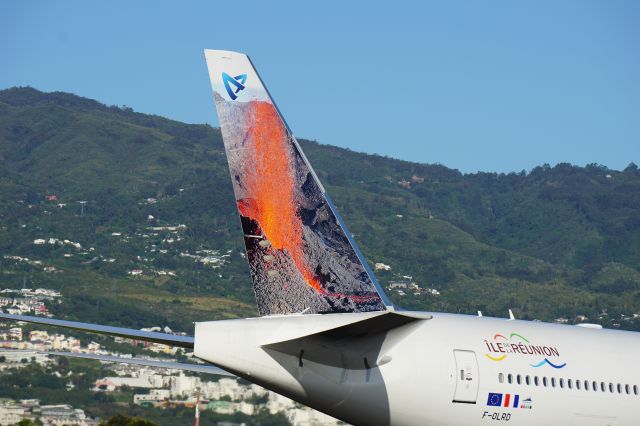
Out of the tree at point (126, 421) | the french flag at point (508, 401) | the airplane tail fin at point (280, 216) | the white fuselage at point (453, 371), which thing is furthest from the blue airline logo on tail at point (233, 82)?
the tree at point (126, 421)

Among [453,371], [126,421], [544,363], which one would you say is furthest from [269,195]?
[126,421]

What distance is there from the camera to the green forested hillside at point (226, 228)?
88.0 metres

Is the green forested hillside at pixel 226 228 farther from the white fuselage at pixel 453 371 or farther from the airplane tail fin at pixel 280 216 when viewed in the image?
the airplane tail fin at pixel 280 216

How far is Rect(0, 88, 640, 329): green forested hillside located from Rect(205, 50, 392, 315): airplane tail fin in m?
48.5

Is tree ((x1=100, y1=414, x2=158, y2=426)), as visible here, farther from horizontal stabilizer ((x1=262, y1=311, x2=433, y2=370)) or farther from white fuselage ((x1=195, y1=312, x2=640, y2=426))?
horizontal stabilizer ((x1=262, y1=311, x2=433, y2=370))

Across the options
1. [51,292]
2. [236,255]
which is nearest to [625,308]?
[51,292]

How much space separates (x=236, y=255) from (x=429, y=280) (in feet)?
67.9

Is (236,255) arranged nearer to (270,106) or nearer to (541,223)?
(541,223)

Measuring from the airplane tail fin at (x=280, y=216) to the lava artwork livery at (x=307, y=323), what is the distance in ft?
0.05

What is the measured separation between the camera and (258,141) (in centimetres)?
2020

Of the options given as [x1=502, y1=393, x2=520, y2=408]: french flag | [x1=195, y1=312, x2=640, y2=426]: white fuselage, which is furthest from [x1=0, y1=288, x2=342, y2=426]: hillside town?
[x1=502, y1=393, x2=520, y2=408]: french flag

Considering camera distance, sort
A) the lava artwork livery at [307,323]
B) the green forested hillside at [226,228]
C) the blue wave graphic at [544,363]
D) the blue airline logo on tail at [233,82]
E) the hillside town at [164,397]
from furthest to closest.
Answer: the green forested hillside at [226,228], the hillside town at [164,397], the blue wave graphic at [544,363], the blue airline logo on tail at [233,82], the lava artwork livery at [307,323]

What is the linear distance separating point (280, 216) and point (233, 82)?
233 cm

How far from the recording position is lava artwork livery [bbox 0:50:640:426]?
19.6 metres
